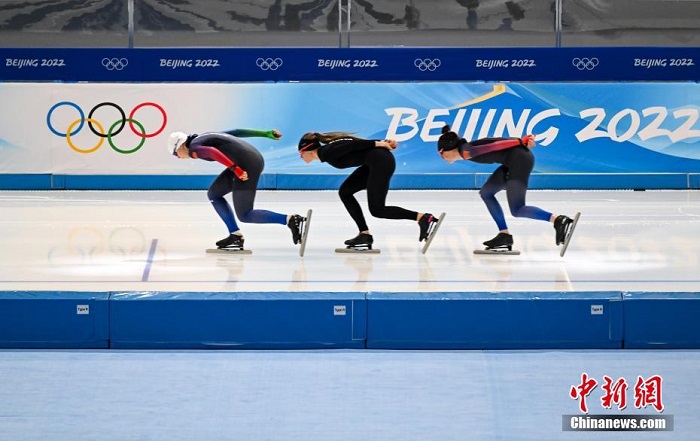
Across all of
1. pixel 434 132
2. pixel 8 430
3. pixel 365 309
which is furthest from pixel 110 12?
pixel 8 430

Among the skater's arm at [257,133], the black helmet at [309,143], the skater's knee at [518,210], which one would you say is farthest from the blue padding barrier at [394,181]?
the black helmet at [309,143]

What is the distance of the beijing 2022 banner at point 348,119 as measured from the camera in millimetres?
15734

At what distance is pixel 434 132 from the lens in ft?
52.2

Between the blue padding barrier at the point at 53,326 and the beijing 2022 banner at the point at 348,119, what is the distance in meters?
9.41

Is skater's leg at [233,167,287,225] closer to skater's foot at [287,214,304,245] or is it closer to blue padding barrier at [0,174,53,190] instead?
skater's foot at [287,214,304,245]

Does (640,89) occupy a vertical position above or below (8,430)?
above

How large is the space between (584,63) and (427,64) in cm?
213

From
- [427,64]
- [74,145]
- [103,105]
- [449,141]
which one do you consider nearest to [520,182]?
[449,141]

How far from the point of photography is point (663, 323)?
21.2 feet

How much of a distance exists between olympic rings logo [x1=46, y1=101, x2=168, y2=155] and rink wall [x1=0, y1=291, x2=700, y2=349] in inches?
373

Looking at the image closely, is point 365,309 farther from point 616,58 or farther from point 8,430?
point 616,58

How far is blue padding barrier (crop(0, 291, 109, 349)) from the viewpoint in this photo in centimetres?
645

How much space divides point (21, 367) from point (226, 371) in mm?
1053

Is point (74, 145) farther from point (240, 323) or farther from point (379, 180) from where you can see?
point (240, 323)
